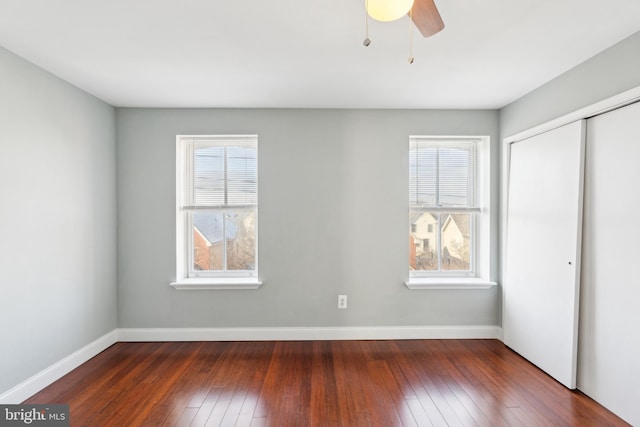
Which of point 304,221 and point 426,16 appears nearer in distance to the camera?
point 426,16

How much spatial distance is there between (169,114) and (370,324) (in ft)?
9.81

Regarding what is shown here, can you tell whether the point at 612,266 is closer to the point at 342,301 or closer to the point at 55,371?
the point at 342,301

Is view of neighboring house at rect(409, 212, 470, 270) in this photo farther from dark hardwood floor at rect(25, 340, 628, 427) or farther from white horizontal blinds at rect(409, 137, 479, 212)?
dark hardwood floor at rect(25, 340, 628, 427)

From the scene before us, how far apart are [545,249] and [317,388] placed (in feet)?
7.11

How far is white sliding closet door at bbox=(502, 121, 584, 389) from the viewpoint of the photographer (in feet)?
7.66

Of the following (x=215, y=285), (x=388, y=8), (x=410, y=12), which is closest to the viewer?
(x=388, y=8)

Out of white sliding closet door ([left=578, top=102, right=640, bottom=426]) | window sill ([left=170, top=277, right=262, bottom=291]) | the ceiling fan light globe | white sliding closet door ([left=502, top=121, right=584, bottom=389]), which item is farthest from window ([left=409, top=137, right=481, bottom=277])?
the ceiling fan light globe

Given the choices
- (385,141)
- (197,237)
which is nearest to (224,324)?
(197,237)

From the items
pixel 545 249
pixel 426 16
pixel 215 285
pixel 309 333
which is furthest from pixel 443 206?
pixel 215 285

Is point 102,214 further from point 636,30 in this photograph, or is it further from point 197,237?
point 636,30

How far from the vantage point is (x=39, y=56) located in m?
2.17

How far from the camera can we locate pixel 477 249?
11.3 ft

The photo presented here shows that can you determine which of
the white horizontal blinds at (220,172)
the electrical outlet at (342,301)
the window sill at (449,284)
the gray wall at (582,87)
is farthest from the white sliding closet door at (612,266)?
the white horizontal blinds at (220,172)

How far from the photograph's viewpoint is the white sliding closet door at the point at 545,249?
91.9 inches
